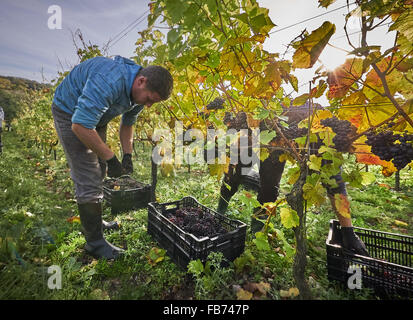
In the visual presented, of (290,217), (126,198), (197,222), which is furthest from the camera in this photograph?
(126,198)

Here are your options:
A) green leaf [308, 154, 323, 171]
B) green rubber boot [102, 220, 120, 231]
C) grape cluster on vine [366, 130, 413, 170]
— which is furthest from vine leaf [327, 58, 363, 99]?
green rubber boot [102, 220, 120, 231]

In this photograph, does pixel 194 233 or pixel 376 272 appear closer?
pixel 376 272

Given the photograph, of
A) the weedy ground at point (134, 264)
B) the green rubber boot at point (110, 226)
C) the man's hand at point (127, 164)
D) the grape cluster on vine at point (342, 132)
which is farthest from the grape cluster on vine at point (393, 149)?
the green rubber boot at point (110, 226)

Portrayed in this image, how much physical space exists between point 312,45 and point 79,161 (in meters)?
2.03

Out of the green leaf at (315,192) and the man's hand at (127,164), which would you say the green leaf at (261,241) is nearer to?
the green leaf at (315,192)

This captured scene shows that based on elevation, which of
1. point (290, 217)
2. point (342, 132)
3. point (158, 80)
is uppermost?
point (158, 80)

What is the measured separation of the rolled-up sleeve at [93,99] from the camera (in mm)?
1484

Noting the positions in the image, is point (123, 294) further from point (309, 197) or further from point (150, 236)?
point (309, 197)

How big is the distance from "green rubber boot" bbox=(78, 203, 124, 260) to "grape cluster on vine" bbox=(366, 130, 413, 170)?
2347mm

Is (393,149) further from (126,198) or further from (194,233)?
(126,198)

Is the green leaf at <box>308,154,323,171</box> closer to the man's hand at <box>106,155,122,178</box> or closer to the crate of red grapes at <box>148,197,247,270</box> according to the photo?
the crate of red grapes at <box>148,197,247,270</box>

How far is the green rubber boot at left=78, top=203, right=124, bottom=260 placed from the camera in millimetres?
1943

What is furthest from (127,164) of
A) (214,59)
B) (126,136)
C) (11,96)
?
(11,96)

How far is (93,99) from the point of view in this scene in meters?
1.50
